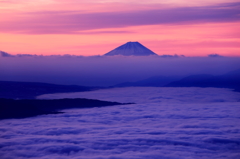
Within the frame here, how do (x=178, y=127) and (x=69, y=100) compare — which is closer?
(x=178, y=127)

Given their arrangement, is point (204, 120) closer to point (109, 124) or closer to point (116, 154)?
point (109, 124)

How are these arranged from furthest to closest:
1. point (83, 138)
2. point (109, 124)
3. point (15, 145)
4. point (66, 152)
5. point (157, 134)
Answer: point (109, 124), point (157, 134), point (83, 138), point (15, 145), point (66, 152)

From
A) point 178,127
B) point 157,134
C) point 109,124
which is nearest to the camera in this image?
point 157,134

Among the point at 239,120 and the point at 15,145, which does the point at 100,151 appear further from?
the point at 239,120

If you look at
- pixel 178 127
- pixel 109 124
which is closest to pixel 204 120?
pixel 178 127

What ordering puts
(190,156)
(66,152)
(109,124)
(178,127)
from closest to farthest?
1. (190,156)
2. (66,152)
3. (178,127)
4. (109,124)

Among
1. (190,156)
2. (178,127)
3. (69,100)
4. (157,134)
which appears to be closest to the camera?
(190,156)

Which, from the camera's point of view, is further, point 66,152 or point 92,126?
point 92,126

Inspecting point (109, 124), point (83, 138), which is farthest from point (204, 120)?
point (83, 138)
